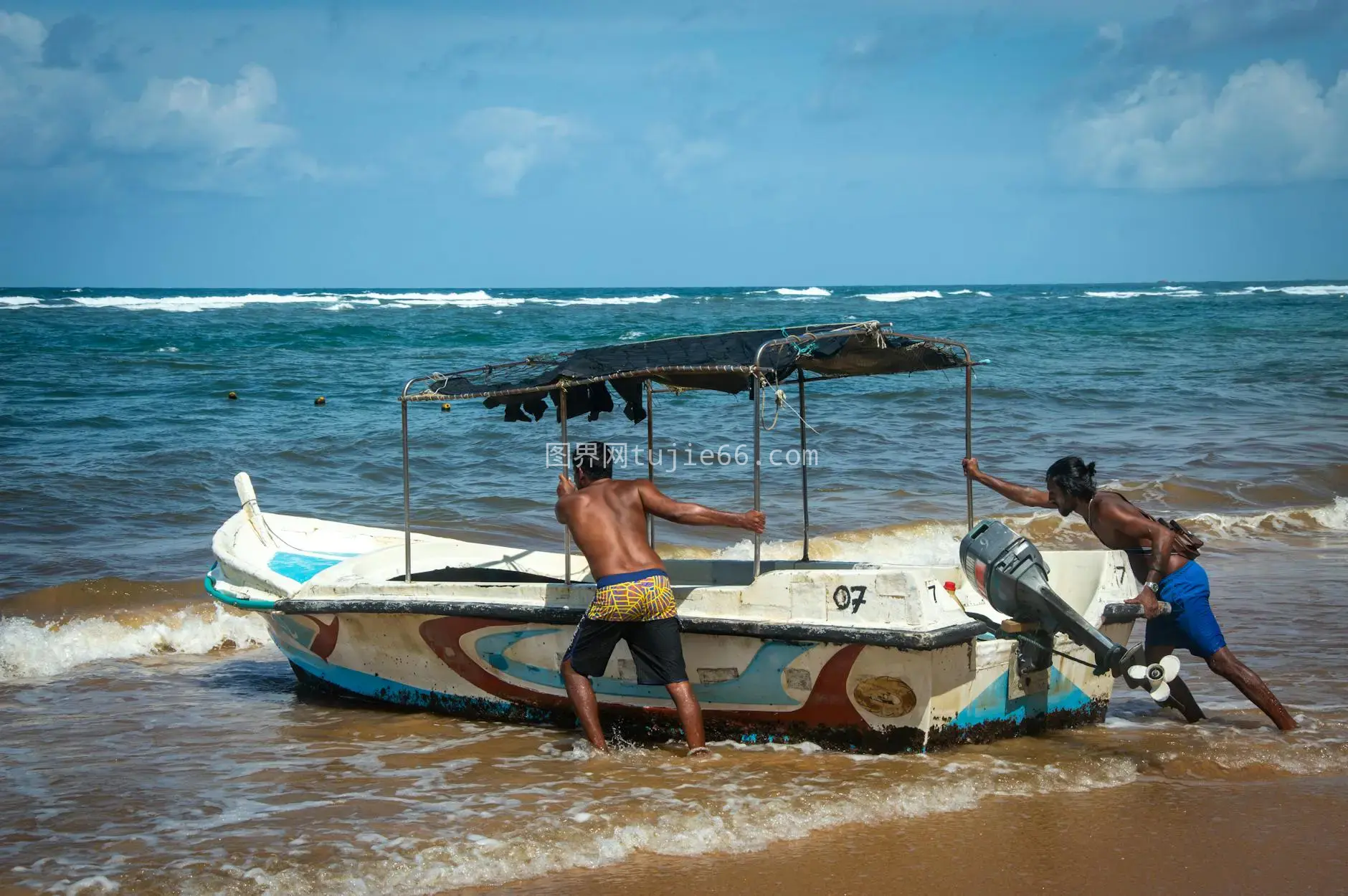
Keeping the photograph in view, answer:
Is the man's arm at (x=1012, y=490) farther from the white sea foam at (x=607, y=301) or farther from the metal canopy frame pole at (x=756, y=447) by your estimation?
the white sea foam at (x=607, y=301)

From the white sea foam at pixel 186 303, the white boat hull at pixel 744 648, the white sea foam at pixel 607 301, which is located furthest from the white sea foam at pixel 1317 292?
the white boat hull at pixel 744 648

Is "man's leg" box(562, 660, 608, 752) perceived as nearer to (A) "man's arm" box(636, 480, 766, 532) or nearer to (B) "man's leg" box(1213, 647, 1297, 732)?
(A) "man's arm" box(636, 480, 766, 532)

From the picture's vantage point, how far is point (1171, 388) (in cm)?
2219

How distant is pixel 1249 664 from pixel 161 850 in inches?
231

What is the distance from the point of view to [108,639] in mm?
8461

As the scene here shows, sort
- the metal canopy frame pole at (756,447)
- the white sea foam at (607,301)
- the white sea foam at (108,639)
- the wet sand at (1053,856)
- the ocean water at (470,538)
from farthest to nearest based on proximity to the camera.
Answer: the white sea foam at (607,301) < the white sea foam at (108,639) < the metal canopy frame pole at (756,447) < the ocean water at (470,538) < the wet sand at (1053,856)

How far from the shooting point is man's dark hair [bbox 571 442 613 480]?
6004 millimetres

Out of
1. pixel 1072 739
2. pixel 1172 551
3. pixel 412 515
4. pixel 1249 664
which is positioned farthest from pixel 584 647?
pixel 412 515

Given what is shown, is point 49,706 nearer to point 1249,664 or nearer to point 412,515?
point 412,515

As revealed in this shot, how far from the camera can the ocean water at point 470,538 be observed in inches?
195

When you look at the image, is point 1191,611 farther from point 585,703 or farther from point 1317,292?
point 1317,292

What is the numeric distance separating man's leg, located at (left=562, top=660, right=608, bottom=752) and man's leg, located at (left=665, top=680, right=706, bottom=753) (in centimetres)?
42

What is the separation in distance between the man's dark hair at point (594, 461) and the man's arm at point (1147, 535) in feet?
7.80

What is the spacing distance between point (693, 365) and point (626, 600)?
1.14m
